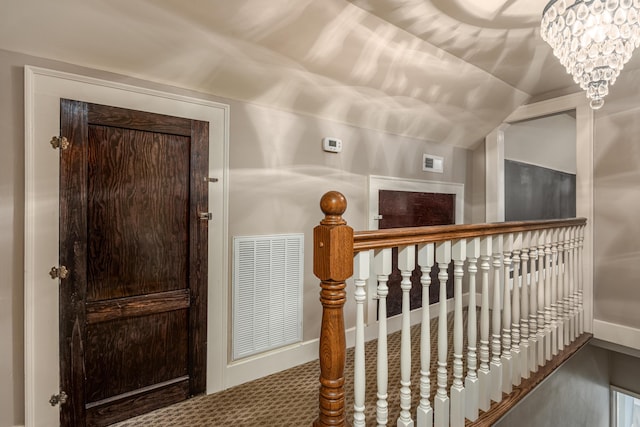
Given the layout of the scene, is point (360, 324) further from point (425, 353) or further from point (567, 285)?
point (567, 285)

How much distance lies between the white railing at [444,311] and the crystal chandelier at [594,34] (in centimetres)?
82

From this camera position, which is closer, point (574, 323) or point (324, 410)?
point (324, 410)

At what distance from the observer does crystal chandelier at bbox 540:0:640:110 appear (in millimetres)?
1404

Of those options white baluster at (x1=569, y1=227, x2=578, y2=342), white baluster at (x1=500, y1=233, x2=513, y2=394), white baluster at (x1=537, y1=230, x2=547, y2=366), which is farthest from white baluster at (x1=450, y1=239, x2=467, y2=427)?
white baluster at (x1=569, y1=227, x2=578, y2=342)

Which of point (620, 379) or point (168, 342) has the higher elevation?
point (168, 342)

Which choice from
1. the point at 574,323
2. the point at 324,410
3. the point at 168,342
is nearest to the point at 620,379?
the point at 574,323

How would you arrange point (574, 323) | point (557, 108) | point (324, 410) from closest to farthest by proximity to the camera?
1. point (324, 410)
2. point (574, 323)
3. point (557, 108)

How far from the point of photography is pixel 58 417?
1.74m

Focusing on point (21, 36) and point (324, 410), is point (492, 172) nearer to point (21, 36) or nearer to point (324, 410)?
point (324, 410)

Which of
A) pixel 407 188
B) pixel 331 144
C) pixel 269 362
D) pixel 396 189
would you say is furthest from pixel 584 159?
pixel 269 362

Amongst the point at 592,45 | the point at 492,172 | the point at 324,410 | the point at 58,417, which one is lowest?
the point at 58,417

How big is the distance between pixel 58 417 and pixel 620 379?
15.6 ft

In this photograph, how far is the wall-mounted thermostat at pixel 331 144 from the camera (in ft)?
9.05

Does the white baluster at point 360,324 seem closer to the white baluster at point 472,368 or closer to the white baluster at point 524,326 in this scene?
the white baluster at point 472,368
